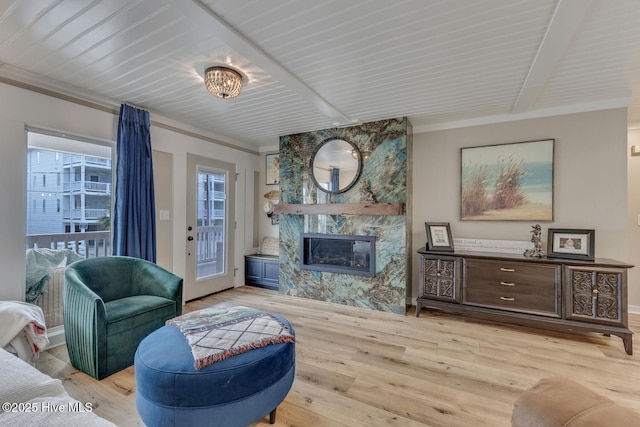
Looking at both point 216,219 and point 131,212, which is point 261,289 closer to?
point 216,219

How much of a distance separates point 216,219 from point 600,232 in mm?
4839

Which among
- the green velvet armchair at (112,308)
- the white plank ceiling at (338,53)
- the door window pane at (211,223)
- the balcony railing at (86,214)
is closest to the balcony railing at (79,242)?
the balcony railing at (86,214)

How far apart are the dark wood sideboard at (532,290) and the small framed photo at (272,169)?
2.79 metres

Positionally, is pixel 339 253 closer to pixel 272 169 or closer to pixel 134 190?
pixel 272 169

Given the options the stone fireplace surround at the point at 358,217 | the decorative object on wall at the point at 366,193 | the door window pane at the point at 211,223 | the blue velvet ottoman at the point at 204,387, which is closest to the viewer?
the blue velvet ottoman at the point at 204,387

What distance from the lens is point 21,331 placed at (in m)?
2.00

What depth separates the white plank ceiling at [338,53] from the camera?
1.68m

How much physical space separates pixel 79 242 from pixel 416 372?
3.50 metres

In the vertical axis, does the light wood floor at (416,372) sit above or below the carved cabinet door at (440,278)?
below

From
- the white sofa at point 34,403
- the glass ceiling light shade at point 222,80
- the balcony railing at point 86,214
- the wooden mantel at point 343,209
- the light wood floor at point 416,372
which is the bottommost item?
the light wood floor at point 416,372

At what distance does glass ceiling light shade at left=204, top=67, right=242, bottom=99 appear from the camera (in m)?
2.32

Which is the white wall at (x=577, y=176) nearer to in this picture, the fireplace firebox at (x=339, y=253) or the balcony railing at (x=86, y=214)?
the fireplace firebox at (x=339, y=253)

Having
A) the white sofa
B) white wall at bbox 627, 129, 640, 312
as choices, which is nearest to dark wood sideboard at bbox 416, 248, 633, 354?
white wall at bbox 627, 129, 640, 312

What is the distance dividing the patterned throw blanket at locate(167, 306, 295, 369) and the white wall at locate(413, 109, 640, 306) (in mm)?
2818
